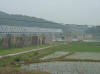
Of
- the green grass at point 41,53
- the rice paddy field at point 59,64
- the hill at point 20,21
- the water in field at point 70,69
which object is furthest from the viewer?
the hill at point 20,21

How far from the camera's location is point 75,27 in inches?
4931

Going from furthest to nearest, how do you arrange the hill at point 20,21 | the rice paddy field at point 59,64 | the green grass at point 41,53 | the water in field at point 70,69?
the hill at point 20,21, the green grass at point 41,53, the rice paddy field at point 59,64, the water in field at point 70,69

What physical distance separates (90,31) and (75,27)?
27412 millimetres

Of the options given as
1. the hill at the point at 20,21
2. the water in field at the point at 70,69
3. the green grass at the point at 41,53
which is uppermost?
the hill at the point at 20,21

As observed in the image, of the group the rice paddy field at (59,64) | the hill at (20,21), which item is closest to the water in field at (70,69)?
the rice paddy field at (59,64)

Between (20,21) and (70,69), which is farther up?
(20,21)

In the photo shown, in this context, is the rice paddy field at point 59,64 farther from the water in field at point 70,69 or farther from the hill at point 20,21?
the hill at point 20,21

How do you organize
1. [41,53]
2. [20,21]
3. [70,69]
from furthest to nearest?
1. [20,21]
2. [41,53]
3. [70,69]

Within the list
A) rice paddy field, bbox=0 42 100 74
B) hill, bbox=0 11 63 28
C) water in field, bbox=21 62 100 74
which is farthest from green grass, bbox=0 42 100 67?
hill, bbox=0 11 63 28

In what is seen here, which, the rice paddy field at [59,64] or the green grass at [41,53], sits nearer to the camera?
the rice paddy field at [59,64]

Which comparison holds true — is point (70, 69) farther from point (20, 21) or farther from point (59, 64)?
point (20, 21)

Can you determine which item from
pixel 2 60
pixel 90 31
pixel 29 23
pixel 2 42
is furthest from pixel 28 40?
pixel 90 31

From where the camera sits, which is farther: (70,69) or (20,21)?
(20,21)

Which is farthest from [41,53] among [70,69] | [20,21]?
[20,21]
